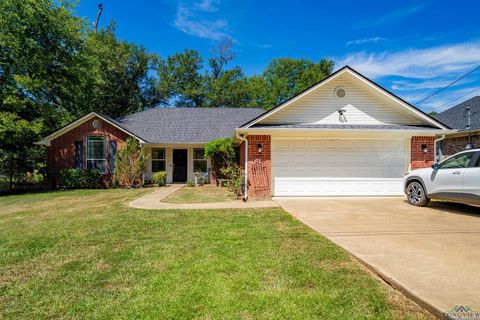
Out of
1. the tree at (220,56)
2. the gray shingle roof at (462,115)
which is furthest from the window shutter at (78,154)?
the gray shingle roof at (462,115)

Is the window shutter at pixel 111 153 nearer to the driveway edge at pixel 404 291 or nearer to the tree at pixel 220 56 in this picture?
the driveway edge at pixel 404 291

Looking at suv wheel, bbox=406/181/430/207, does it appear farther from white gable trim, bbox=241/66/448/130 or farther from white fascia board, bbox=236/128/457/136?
white gable trim, bbox=241/66/448/130

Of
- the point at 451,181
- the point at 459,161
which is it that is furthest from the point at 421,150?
the point at 451,181

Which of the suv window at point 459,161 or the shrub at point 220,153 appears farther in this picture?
the shrub at point 220,153

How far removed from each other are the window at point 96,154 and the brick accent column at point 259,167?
33.3ft

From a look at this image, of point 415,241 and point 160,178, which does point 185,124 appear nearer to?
point 160,178

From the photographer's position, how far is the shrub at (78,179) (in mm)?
14630

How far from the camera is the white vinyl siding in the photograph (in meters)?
10.5

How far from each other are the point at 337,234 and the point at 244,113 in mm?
16295

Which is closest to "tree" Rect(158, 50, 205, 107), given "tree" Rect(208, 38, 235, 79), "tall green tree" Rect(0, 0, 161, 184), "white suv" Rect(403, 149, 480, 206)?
"tree" Rect(208, 38, 235, 79)

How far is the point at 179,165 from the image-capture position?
1706cm

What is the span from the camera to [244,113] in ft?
67.6

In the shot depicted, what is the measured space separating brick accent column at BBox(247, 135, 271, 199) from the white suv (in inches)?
189

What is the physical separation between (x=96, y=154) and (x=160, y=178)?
4.06 meters
